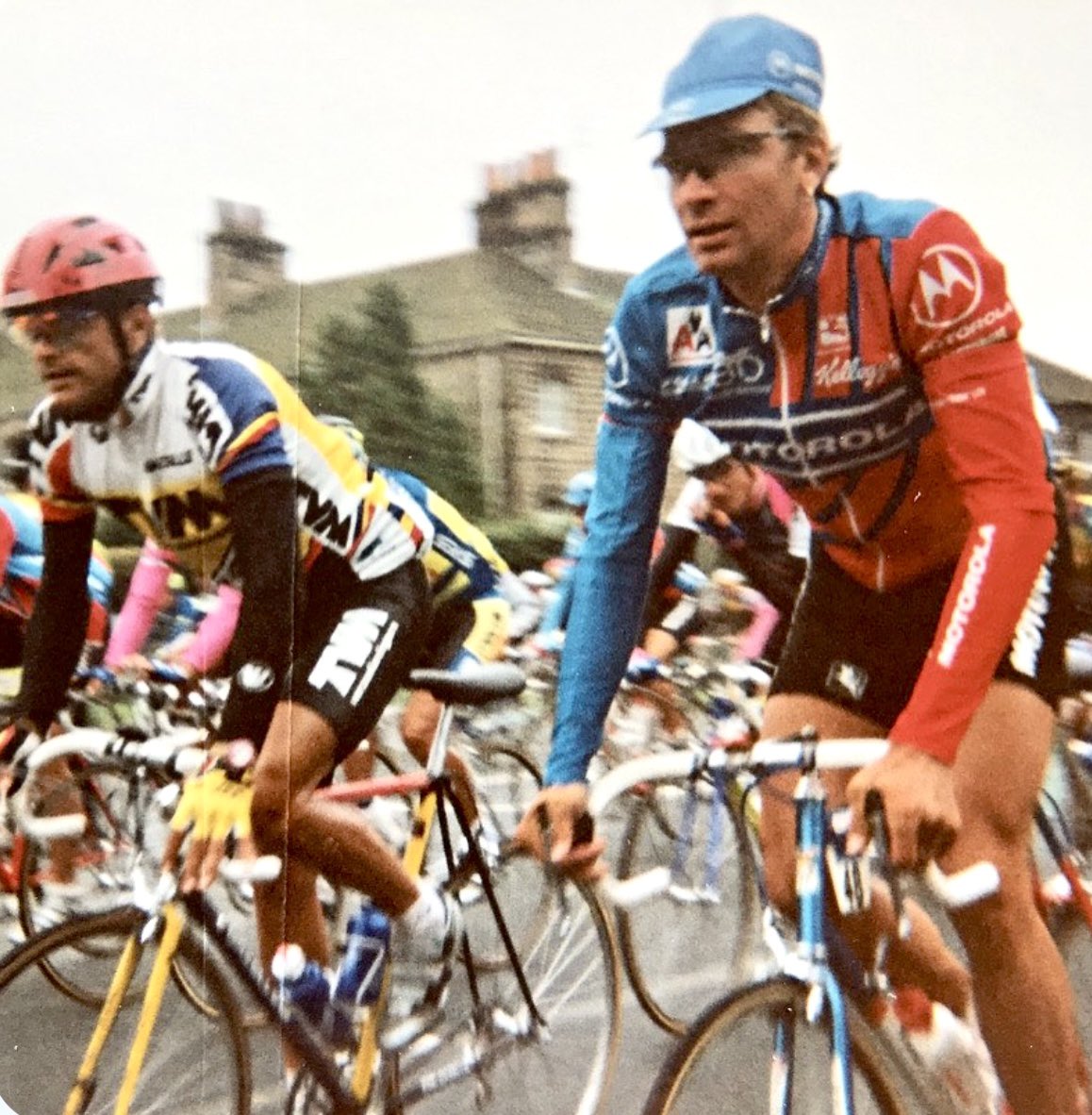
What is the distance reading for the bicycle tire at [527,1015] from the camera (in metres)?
2.89

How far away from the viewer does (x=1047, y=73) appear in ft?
8.10

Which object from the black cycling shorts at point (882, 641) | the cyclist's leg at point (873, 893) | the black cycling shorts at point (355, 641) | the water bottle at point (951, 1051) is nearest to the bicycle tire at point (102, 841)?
the black cycling shorts at point (355, 641)

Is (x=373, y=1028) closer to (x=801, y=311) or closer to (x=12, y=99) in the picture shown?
(x=801, y=311)

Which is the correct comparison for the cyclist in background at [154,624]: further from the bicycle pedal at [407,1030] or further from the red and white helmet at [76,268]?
the bicycle pedal at [407,1030]

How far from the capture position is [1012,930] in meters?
2.18

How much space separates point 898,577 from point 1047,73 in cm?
91

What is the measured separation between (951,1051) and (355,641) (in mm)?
1345

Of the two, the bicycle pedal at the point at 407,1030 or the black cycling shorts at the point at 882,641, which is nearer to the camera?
the black cycling shorts at the point at 882,641

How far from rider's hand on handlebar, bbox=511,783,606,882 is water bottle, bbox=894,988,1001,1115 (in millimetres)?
547

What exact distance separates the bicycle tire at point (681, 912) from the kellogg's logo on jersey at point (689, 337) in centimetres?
95

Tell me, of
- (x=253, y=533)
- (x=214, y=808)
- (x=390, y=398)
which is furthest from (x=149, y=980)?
(x=390, y=398)

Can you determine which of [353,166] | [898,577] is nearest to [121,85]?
[353,166]

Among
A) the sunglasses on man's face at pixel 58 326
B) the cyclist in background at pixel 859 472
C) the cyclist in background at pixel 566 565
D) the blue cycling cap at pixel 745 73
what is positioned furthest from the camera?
the sunglasses on man's face at pixel 58 326

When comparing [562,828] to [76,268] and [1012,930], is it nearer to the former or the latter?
[1012,930]
